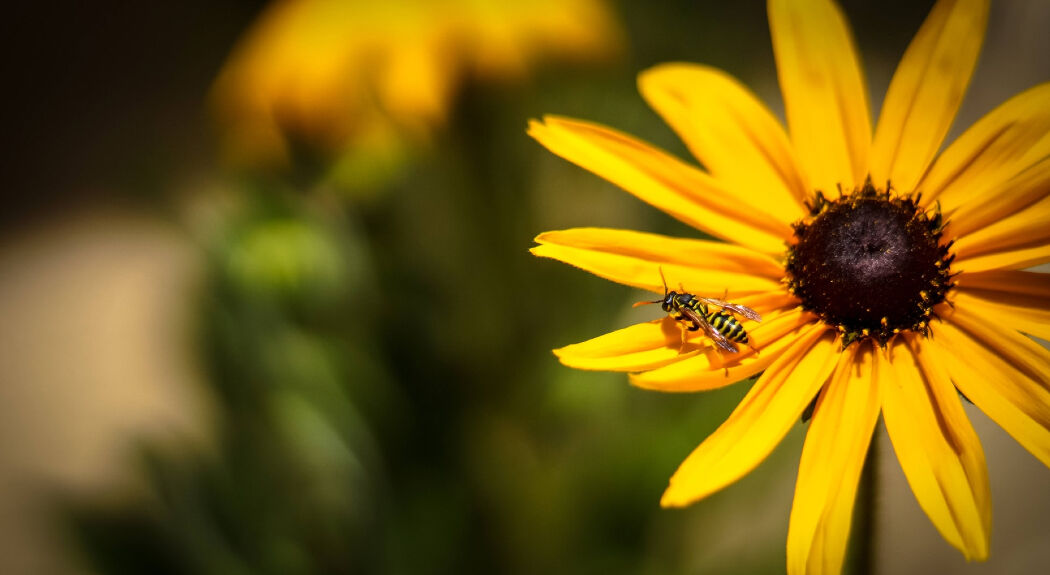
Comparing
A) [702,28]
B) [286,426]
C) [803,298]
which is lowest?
[803,298]

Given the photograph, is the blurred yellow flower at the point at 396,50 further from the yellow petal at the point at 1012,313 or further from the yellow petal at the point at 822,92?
the yellow petal at the point at 1012,313

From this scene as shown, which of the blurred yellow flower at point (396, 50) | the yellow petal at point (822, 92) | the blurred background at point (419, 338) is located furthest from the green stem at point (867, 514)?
the blurred yellow flower at point (396, 50)

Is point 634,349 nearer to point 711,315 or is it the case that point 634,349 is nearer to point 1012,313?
point 711,315

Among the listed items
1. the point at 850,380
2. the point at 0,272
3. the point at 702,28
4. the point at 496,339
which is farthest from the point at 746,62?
the point at 0,272

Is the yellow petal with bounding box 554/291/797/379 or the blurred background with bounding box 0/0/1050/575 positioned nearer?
the yellow petal with bounding box 554/291/797/379

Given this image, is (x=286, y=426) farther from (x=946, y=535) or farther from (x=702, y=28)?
(x=946, y=535)

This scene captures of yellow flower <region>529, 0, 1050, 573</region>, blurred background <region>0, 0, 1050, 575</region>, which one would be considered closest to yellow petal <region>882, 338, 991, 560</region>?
yellow flower <region>529, 0, 1050, 573</region>

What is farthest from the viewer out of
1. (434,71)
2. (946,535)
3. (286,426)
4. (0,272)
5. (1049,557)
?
(0,272)

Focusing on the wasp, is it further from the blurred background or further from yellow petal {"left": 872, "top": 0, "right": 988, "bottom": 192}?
the blurred background
